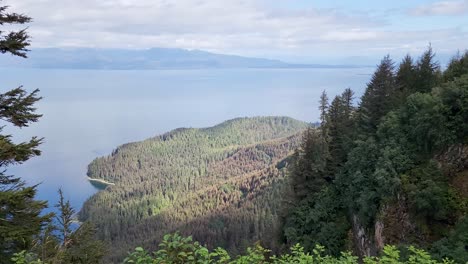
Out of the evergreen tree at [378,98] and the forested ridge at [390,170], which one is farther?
the evergreen tree at [378,98]

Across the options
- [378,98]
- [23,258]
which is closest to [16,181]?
[23,258]

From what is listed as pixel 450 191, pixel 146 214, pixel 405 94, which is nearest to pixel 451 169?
pixel 450 191

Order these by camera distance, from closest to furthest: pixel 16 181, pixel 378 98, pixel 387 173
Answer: pixel 16 181
pixel 387 173
pixel 378 98

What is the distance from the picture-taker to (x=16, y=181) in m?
9.08

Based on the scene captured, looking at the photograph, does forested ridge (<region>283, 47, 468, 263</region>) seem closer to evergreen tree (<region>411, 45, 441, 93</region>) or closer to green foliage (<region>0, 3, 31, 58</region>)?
evergreen tree (<region>411, 45, 441, 93</region>)

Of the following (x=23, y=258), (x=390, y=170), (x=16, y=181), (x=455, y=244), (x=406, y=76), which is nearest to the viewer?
(x=23, y=258)

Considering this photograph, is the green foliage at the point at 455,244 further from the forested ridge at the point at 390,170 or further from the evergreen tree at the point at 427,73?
the evergreen tree at the point at 427,73

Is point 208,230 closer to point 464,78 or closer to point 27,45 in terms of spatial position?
point 464,78

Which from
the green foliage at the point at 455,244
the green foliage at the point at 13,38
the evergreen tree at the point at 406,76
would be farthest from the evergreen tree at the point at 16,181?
the evergreen tree at the point at 406,76

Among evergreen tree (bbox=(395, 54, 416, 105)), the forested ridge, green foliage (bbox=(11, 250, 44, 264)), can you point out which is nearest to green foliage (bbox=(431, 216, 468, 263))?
the forested ridge

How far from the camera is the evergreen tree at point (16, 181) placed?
27.1 ft

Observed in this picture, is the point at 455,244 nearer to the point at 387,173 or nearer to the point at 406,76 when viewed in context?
the point at 387,173

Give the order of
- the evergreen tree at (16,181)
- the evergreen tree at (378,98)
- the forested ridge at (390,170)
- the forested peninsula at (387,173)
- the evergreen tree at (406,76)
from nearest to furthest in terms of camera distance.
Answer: the evergreen tree at (16,181), the forested peninsula at (387,173), the forested ridge at (390,170), the evergreen tree at (378,98), the evergreen tree at (406,76)

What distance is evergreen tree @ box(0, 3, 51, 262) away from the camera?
8.25m
